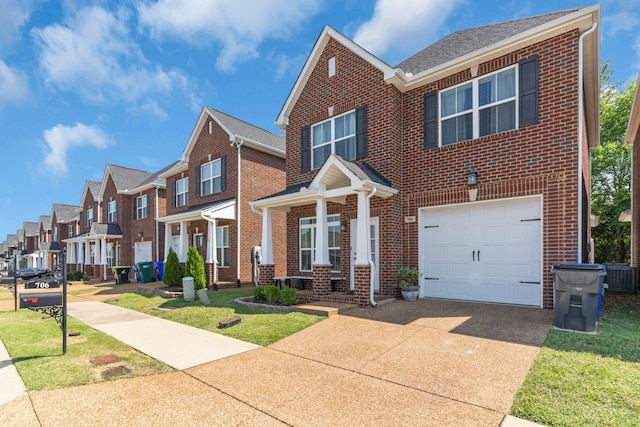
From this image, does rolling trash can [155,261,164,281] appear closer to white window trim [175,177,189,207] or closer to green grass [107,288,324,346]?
white window trim [175,177,189,207]

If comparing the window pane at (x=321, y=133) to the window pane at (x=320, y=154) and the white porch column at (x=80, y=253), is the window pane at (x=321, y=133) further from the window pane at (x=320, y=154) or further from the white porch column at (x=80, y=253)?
the white porch column at (x=80, y=253)

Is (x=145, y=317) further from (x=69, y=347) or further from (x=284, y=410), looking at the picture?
(x=284, y=410)

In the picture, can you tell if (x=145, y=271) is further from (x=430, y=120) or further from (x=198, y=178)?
(x=430, y=120)

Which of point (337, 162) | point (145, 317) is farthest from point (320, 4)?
point (145, 317)

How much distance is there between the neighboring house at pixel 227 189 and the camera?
15.0 metres

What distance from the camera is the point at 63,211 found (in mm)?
37344

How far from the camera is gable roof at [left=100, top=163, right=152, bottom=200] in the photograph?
2503 cm

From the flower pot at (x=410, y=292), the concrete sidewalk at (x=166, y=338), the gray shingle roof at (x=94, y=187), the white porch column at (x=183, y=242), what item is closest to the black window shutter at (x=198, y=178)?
the white porch column at (x=183, y=242)

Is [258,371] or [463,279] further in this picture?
[463,279]

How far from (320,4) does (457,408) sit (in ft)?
39.3

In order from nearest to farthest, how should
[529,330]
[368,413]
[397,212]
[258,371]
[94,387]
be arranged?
1. [368,413]
2. [94,387]
3. [258,371]
4. [529,330]
5. [397,212]

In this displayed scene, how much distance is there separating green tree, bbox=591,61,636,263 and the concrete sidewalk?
24097mm

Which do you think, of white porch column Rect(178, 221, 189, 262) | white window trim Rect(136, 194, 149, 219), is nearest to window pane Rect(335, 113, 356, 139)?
white porch column Rect(178, 221, 189, 262)

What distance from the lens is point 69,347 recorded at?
6160mm
